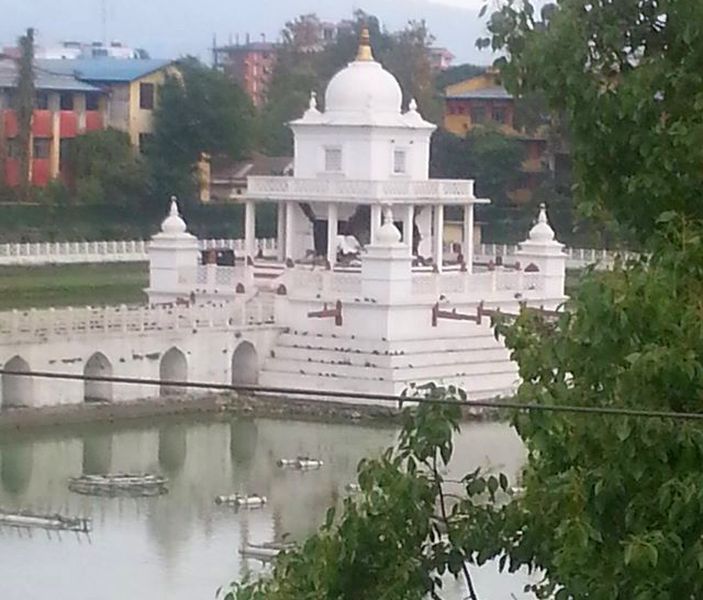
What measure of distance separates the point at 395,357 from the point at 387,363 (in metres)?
0.07

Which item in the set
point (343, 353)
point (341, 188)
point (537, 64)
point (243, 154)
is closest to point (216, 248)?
point (341, 188)

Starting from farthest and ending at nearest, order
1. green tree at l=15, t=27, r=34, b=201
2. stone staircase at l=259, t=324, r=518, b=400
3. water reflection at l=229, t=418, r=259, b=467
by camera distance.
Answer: green tree at l=15, t=27, r=34, b=201, stone staircase at l=259, t=324, r=518, b=400, water reflection at l=229, t=418, r=259, b=467

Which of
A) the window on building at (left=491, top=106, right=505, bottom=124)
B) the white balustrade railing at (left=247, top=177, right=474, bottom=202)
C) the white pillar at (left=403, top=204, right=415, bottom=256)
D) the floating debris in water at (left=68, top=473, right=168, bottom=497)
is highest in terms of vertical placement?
the window on building at (left=491, top=106, right=505, bottom=124)

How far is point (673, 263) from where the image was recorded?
4.36 m

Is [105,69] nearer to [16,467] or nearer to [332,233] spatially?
[332,233]

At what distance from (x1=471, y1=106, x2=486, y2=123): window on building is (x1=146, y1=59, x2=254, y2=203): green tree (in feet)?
8.09

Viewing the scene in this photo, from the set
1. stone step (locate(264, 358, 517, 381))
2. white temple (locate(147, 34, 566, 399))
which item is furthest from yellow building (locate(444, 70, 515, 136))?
stone step (locate(264, 358, 517, 381))

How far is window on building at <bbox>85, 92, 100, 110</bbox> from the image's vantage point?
2627 cm

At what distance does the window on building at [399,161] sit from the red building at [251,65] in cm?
1099

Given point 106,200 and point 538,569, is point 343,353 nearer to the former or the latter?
point 106,200

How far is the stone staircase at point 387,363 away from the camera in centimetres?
1544

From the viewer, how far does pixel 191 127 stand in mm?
25234

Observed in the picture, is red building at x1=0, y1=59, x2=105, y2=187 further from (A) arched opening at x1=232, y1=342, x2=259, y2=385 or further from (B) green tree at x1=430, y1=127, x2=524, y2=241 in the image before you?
(A) arched opening at x1=232, y1=342, x2=259, y2=385

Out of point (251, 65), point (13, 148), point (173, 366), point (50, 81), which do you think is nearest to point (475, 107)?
point (50, 81)
